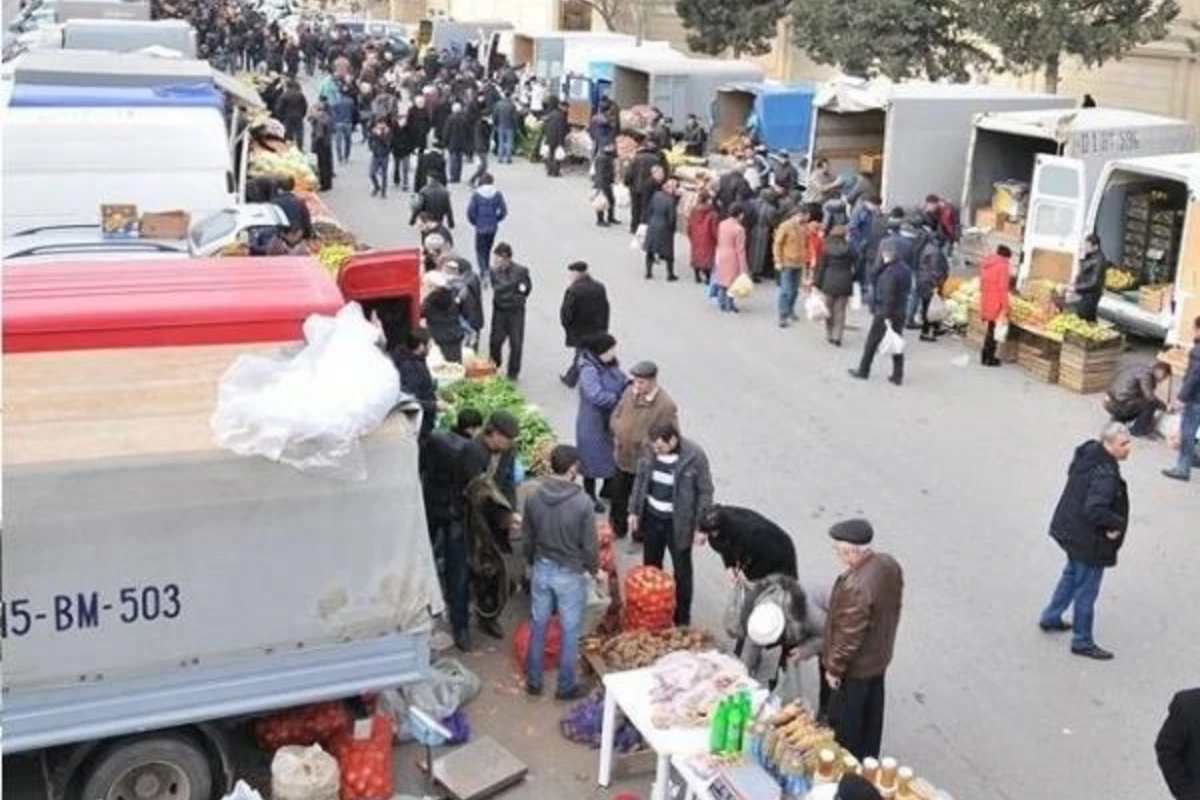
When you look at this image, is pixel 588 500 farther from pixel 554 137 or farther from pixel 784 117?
pixel 554 137

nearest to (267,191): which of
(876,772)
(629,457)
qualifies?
(629,457)

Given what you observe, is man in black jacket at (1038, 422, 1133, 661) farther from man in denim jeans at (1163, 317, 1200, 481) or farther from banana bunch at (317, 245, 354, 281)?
banana bunch at (317, 245, 354, 281)

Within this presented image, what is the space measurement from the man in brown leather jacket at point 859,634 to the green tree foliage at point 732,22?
3153 centimetres

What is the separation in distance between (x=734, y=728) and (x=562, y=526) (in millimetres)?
1856

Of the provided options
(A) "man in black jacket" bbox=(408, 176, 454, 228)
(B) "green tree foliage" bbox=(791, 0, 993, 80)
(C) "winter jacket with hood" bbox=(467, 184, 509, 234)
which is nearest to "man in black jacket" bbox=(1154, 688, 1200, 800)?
(C) "winter jacket with hood" bbox=(467, 184, 509, 234)

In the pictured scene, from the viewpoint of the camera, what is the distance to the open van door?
56.4 ft

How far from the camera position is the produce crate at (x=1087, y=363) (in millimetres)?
14984

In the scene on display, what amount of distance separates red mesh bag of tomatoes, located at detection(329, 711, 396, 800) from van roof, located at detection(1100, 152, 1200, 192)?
37.4ft

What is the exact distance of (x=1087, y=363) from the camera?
15.0m

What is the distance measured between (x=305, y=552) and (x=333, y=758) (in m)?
1.10

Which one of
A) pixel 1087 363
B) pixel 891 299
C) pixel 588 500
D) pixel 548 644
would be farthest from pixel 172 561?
pixel 1087 363

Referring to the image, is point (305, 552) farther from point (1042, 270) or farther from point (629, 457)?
point (1042, 270)

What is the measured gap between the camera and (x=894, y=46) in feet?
93.1

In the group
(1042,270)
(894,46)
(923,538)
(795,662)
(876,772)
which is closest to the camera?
(876,772)
